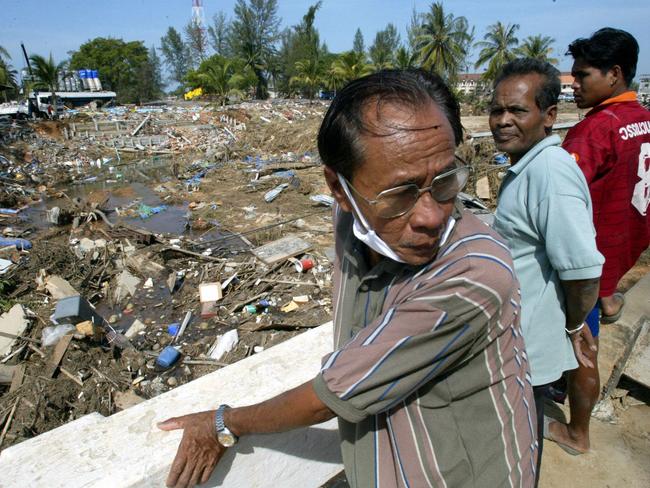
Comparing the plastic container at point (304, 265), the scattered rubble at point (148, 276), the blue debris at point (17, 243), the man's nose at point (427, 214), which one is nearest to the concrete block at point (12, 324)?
the scattered rubble at point (148, 276)

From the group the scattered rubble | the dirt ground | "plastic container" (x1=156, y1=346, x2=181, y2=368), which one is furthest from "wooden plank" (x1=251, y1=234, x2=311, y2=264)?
"plastic container" (x1=156, y1=346, x2=181, y2=368)

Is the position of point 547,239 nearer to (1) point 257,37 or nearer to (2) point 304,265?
(2) point 304,265

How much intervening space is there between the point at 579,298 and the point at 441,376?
0.99 meters

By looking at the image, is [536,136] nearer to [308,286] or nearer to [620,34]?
[620,34]

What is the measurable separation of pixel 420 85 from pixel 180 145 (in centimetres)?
2168

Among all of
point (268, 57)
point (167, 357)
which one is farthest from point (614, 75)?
point (268, 57)

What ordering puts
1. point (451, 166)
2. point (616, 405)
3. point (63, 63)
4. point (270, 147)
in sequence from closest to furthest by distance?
point (451, 166), point (616, 405), point (270, 147), point (63, 63)

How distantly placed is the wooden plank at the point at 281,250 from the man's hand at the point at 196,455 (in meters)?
5.70

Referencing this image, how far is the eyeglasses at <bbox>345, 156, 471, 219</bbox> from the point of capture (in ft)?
3.14

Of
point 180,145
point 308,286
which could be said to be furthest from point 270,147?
point 308,286

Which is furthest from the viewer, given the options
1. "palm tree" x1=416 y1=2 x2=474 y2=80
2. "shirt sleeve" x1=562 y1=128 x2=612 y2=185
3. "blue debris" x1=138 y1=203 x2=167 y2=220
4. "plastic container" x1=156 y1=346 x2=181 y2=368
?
"palm tree" x1=416 y1=2 x2=474 y2=80

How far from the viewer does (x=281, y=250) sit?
719cm

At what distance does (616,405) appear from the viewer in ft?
9.02

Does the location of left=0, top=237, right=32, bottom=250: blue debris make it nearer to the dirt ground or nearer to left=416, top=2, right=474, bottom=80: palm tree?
the dirt ground
